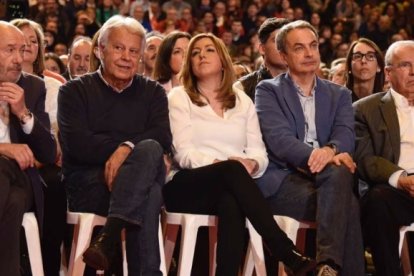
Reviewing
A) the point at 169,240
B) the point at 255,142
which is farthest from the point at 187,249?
the point at 255,142

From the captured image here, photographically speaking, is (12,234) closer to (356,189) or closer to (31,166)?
(31,166)

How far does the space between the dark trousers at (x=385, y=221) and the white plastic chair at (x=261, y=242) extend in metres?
0.29

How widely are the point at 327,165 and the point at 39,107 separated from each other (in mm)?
1443

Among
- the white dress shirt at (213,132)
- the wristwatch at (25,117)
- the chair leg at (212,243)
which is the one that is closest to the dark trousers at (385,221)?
the white dress shirt at (213,132)

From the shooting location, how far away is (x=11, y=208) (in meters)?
3.78

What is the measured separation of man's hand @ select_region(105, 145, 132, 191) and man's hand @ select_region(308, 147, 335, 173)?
0.93 metres

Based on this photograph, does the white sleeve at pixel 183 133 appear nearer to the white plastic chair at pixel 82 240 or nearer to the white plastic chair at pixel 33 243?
the white plastic chair at pixel 82 240

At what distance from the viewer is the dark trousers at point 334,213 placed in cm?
411

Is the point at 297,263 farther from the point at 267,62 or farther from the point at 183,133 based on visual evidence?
the point at 267,62

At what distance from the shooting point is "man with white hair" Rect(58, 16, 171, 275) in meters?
3.89

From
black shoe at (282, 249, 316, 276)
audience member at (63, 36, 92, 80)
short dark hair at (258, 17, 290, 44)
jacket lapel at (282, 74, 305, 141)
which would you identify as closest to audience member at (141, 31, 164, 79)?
audience member at (63, 36, 92, 80)

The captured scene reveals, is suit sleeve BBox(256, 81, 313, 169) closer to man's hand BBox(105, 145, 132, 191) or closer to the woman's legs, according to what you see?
the woman's legs

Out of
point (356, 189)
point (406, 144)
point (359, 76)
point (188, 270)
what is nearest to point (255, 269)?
point (188, 270)

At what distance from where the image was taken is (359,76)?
18.8 feet
